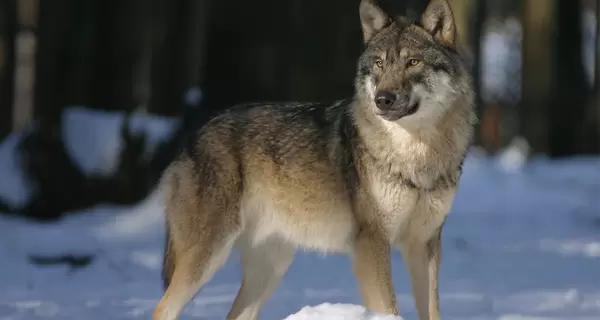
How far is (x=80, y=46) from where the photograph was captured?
18.6 m

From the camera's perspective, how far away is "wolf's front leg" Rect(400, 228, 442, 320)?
5559 millimetres

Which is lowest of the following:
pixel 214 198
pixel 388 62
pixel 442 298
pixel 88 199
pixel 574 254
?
pixel 88 199

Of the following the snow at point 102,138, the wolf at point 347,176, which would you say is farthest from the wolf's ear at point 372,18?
the snow at point 102,138

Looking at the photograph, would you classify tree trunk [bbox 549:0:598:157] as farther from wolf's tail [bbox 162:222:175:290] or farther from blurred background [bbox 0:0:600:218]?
wolf's tail [bbox 162:222:175:290]

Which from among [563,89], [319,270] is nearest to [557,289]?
[319,270]

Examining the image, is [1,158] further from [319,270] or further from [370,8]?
[370,8]

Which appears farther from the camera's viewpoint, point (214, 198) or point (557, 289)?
point (557, 289)

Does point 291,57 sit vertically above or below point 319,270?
above

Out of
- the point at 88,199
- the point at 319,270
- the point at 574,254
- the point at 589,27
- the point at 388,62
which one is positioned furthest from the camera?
the point at 589,27

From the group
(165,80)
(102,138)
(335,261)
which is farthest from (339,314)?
(165,80)

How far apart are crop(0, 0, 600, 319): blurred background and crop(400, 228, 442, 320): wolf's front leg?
1568 millimetres

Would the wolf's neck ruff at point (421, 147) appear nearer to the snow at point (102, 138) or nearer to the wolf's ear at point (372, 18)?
the wolf's ear at point (372, 18)

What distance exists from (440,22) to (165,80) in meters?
15.5

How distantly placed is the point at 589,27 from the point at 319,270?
21664 millimetres
